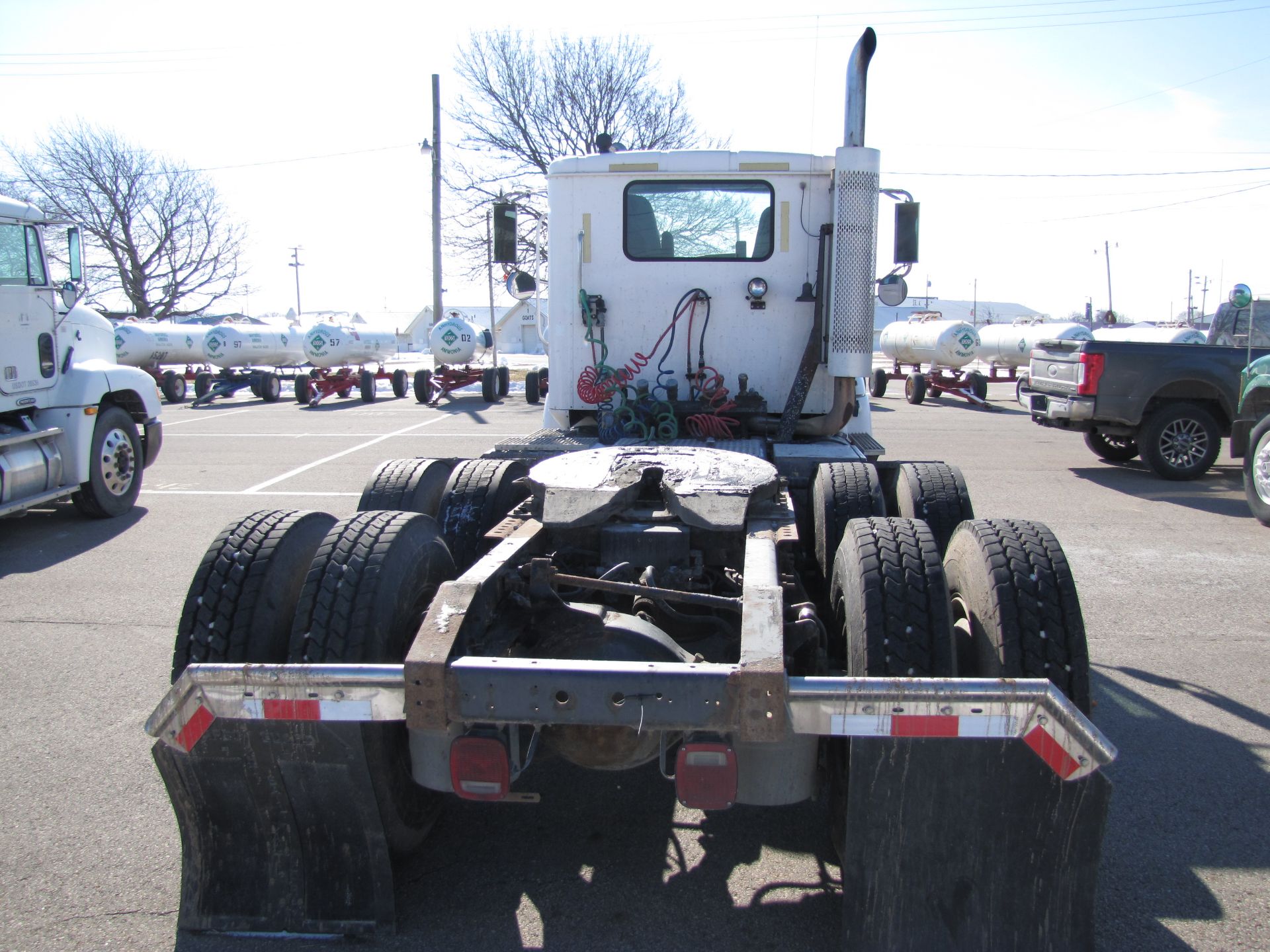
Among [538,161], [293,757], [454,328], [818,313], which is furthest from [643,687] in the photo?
[538,161]

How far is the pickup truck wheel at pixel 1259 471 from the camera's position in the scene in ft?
27.0

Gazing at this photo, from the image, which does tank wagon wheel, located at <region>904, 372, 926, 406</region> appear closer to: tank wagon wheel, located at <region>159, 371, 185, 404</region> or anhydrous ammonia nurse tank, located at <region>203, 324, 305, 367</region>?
anhydrous ammonia nurse tank, located at <region>203, 324, 305, 367</region>

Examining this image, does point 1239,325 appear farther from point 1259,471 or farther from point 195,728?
point 195,728

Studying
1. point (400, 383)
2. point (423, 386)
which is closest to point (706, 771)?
point (423, 386)

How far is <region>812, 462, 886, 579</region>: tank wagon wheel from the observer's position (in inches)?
159

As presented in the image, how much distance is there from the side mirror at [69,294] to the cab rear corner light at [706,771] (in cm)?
829

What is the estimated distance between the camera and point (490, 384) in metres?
21.8

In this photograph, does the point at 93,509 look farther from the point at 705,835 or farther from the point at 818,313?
the point at 705,835

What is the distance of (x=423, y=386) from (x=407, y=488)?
1761 centimetres

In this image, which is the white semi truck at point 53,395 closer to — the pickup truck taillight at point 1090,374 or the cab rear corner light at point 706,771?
the cab rear corner light at point 706,771

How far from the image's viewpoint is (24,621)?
5.59 m

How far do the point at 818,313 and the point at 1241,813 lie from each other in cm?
346

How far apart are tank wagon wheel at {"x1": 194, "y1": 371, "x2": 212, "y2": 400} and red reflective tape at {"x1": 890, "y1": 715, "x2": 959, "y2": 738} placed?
23875 millimetres

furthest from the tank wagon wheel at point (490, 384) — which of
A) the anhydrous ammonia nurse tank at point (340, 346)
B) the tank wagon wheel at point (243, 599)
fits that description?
the tank wagon wheel at point (243, 599)
